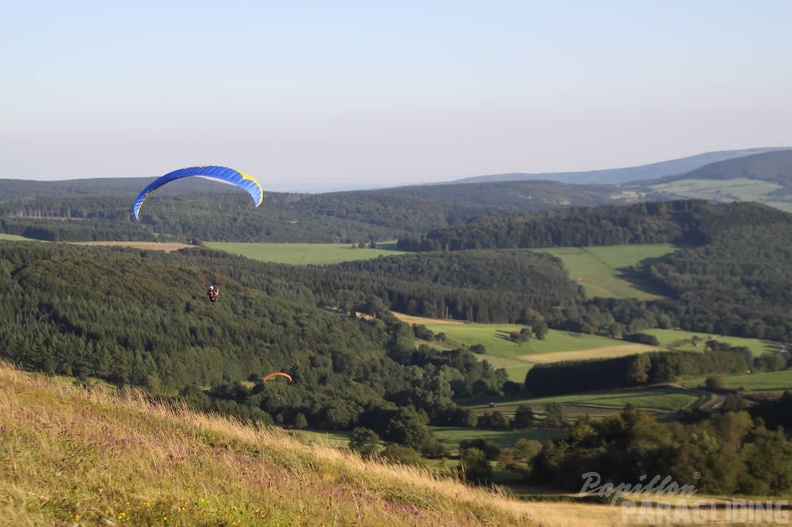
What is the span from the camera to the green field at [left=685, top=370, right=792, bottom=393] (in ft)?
206

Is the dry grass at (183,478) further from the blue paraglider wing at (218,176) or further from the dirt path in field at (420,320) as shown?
the dirt path in field at (420,320)

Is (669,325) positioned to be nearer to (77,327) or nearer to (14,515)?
(77,327)

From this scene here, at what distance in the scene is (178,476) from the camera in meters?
10.2

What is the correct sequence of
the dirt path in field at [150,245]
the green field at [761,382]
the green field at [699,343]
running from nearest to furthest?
1. the green field at [761,382]
2. the green field at [699,343]
3. the dirt path in field at [150,245]

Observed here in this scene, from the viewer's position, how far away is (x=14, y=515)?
7.89 metres

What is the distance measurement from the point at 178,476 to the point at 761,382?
A: 214ft

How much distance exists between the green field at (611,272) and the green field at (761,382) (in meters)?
88.8

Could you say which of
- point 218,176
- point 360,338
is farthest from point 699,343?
point 218,176

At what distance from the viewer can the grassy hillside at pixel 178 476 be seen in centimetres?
887

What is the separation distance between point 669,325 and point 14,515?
143437 mm

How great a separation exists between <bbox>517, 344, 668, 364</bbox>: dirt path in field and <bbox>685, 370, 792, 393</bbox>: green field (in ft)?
92.4

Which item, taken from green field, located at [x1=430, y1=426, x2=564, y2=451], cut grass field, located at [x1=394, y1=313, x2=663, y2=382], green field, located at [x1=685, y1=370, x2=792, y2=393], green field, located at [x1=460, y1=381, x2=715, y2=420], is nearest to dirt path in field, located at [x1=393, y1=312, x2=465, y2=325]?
cut grass field, located at [x1=394, y1=313, x2=663, y2=382]

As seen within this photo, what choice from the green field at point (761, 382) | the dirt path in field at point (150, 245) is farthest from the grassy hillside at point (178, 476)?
the dirt path in field at point (150, 245)

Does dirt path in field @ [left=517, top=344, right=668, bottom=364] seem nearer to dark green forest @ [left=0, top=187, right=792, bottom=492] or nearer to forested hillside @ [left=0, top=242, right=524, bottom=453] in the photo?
dark green forest @ [left=0, top=187, right=792, bottom=492]
